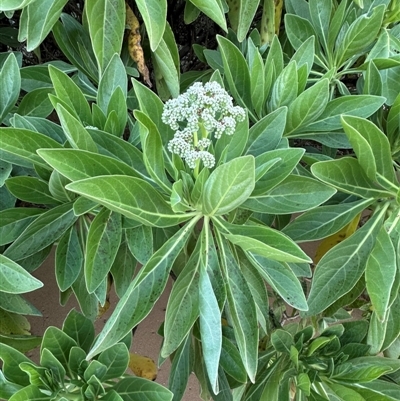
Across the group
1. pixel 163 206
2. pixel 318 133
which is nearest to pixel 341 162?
pixel 318 133

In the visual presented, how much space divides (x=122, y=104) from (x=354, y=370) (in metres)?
0.52

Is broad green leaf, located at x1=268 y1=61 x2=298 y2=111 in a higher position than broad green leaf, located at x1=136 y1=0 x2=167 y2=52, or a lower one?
lower

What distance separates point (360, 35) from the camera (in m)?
0.73

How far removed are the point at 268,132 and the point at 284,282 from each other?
19 cm

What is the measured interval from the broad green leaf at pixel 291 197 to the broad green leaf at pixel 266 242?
4 cm

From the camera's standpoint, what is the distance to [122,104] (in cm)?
59

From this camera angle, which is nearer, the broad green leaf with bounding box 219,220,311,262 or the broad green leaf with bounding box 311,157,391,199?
the broad green leaf with bounding box 219,220,311,262

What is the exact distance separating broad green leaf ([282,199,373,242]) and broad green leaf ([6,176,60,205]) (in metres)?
0.35

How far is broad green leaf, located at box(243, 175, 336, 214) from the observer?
552mm

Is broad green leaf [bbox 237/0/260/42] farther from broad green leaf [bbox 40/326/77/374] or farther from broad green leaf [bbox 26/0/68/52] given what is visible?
broad green leaf [bbox 40/326/77/374]

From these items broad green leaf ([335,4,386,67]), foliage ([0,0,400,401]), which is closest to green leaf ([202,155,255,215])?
foliage ([0,0,400,401])

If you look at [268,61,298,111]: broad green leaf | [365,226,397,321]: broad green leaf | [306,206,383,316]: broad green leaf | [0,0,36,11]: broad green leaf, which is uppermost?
[0,0,36,11]: broad green leaf

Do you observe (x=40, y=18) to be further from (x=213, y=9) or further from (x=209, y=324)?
(x=209, y=324)

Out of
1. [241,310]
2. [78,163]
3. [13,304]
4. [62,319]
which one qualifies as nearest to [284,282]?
[241,310]
